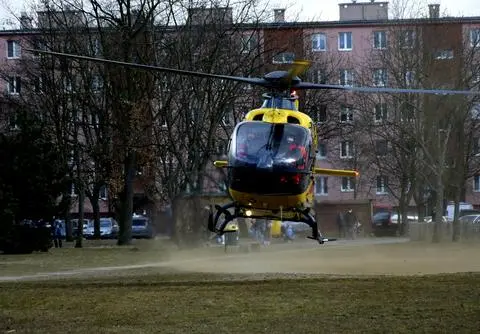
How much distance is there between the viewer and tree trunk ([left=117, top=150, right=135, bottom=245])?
4519 cm

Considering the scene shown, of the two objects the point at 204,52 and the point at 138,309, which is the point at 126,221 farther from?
the point at 138,309

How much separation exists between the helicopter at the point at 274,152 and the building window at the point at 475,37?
27084 mm

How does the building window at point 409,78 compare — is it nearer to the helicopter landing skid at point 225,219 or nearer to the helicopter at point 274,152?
the helicopter at point 274,152

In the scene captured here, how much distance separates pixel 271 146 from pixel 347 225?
1388 inches

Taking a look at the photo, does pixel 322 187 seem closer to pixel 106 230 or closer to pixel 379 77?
pixel 106 230

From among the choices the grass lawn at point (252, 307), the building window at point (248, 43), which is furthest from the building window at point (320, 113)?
the grass lawn at point (252, 307)

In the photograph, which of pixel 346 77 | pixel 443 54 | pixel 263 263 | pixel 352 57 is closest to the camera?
pixel 263 263

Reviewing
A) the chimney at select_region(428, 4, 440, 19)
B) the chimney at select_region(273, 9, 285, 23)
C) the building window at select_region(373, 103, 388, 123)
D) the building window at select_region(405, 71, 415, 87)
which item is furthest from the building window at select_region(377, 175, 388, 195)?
the chimney at select_region(428, 4, 440, 19)

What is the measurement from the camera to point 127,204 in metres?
46.5

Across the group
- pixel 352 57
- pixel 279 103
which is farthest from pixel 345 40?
pixel 279 103

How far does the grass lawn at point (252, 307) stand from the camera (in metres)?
12.8

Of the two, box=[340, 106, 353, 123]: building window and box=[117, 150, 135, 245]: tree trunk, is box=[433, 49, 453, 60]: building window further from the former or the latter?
box=[117, 150, 135, 245]: tree trunk

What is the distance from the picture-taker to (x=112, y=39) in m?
44.5

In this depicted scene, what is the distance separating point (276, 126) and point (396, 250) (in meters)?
19.1
